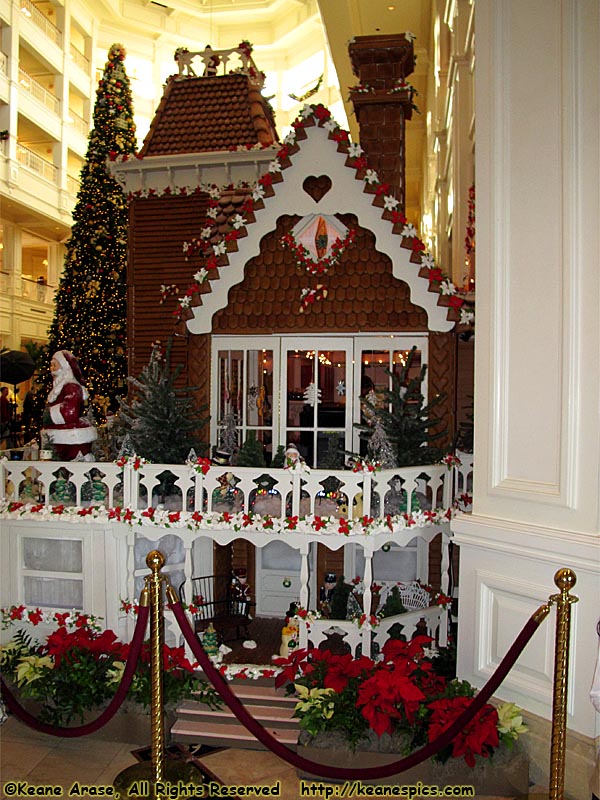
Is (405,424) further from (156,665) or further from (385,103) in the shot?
(385,103)

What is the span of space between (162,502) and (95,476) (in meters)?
0.68

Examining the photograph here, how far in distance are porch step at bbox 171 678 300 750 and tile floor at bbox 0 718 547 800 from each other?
0.12 metres

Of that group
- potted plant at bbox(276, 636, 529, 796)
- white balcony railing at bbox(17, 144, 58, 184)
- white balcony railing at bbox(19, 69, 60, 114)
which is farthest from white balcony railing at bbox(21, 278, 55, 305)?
potted plant at bbox(276, 636, 529, 796)

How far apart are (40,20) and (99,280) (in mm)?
14025

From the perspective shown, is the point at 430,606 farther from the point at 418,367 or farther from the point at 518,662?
the point at 418,367

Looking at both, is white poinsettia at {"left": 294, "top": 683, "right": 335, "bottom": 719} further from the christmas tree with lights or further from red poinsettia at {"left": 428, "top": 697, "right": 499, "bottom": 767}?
the christmas tree with lights

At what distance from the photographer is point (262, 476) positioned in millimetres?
6547

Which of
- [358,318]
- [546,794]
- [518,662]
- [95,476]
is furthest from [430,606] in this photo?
[95,476]

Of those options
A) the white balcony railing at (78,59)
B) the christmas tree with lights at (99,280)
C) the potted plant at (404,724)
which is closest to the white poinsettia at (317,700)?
the potted plant at (404,724)

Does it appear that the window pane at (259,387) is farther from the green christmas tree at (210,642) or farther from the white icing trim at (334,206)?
the green christmas tree at (210,642)

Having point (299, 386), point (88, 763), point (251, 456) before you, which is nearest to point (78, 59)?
point (299, 386)

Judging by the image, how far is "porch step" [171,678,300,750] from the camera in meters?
5.36

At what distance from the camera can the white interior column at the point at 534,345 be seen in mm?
4445

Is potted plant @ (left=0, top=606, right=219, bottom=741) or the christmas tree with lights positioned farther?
the christmas tree with lights
